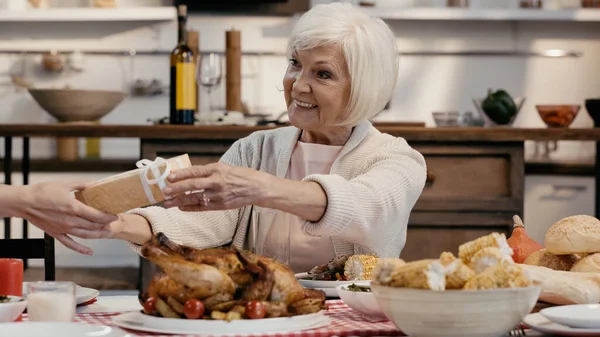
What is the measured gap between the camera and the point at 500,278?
1.25 meters

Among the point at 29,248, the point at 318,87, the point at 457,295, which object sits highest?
the point at 318,87

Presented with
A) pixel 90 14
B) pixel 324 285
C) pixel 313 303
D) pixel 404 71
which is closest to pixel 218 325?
pixel 313 303

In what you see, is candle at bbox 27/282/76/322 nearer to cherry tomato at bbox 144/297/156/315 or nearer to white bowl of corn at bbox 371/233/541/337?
cherry tomato at bbox 144/297/156/315

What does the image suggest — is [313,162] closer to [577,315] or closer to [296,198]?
[296,198]

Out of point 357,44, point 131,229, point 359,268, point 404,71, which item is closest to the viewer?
point 359,268

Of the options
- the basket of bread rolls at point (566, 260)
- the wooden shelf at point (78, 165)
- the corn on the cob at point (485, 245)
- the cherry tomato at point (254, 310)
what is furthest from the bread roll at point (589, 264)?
the wooden shelf at point (78, 165)

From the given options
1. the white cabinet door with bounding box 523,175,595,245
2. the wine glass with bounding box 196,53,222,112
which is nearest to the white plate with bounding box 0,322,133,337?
the wine glass with bounding box 196,53,222,112

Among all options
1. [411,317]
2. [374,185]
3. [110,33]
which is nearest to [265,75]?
[110,33]

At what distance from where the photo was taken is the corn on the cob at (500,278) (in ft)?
4.09

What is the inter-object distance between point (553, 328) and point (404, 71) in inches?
132

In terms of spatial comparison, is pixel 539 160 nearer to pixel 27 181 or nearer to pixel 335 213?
pixel 27 181

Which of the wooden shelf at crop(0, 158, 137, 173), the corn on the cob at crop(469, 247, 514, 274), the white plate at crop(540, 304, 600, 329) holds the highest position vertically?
the corn on the cob at crop(469, 247, 514, 274)

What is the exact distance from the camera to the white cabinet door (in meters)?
4.54

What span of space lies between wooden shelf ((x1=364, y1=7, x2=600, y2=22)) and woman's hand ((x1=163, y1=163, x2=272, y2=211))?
2.77 m
